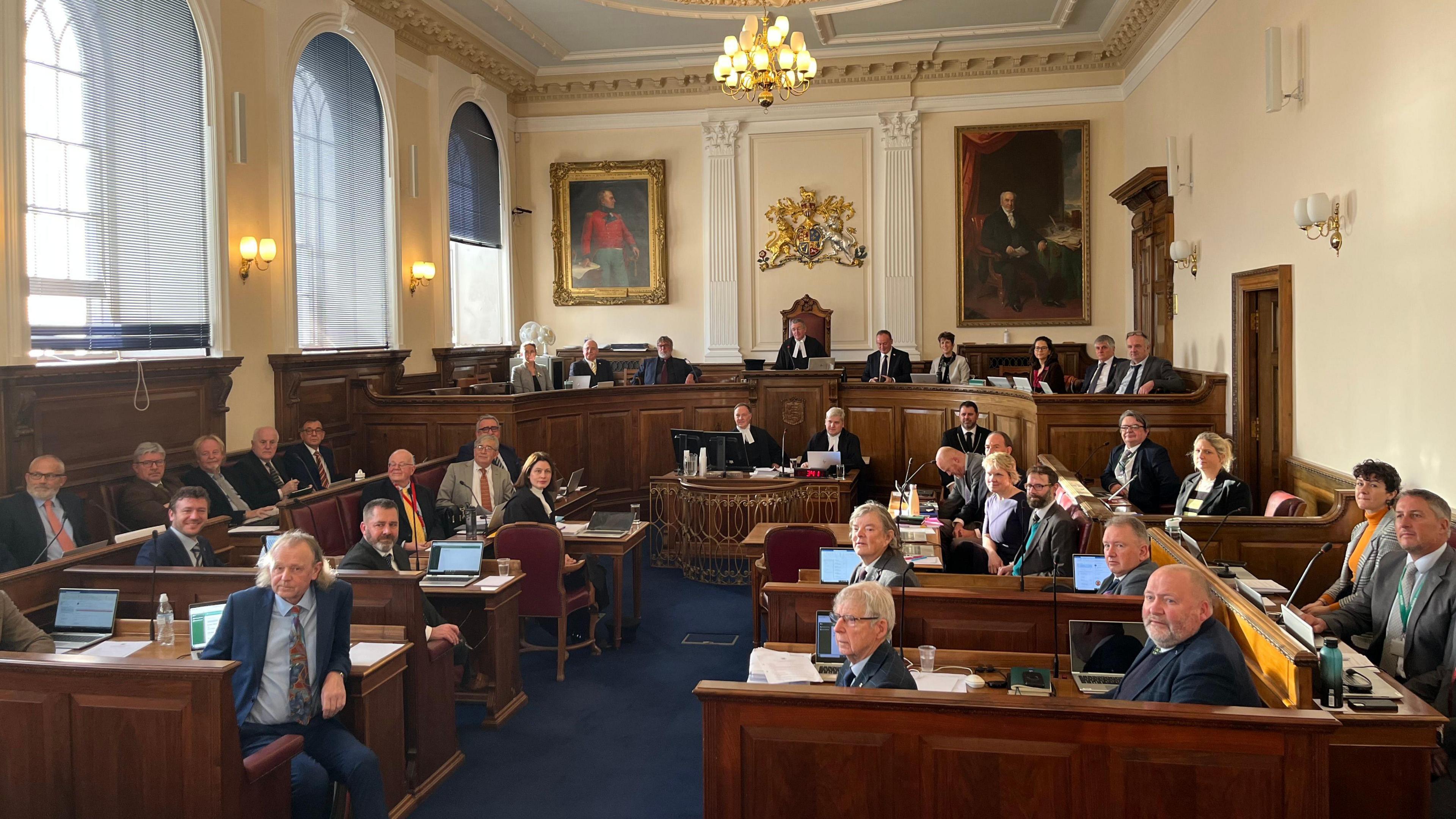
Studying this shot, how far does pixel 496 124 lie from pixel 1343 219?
1006 centimetres

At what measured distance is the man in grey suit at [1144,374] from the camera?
878cm

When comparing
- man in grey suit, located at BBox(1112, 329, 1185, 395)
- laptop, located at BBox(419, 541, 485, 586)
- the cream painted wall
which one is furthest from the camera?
man in grey suit, located at BBox(1112, 329, 1185, 395)

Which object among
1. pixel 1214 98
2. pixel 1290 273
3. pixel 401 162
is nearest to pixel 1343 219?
pixel 1290 273

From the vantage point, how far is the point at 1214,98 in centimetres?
886

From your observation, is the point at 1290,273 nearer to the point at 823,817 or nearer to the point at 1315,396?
the point at 1315,396

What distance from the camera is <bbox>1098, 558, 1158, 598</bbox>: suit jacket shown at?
425 centimetres

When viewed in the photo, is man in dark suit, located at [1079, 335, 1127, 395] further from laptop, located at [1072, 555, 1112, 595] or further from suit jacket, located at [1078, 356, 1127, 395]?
laptop, located at [1072, 555, 1112, 595]

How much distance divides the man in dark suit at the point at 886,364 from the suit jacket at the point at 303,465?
5.82 meters

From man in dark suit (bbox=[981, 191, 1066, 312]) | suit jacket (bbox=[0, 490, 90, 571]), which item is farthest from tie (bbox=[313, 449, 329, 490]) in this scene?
man in dark suit (bbox=[981, 191, 1066, 312])

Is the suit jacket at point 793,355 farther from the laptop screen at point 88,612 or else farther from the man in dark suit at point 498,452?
the laptop screen at point 88,612

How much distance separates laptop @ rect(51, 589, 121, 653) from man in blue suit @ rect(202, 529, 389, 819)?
0.99 m

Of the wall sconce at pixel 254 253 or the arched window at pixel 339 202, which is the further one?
the arched window at pixel 339 202

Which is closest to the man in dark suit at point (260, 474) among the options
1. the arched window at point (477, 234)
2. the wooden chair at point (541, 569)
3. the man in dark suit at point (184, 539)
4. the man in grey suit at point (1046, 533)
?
the man in dark suit at point (184, 539)

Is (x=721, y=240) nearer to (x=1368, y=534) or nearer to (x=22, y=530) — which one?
(x=22, y=530)
